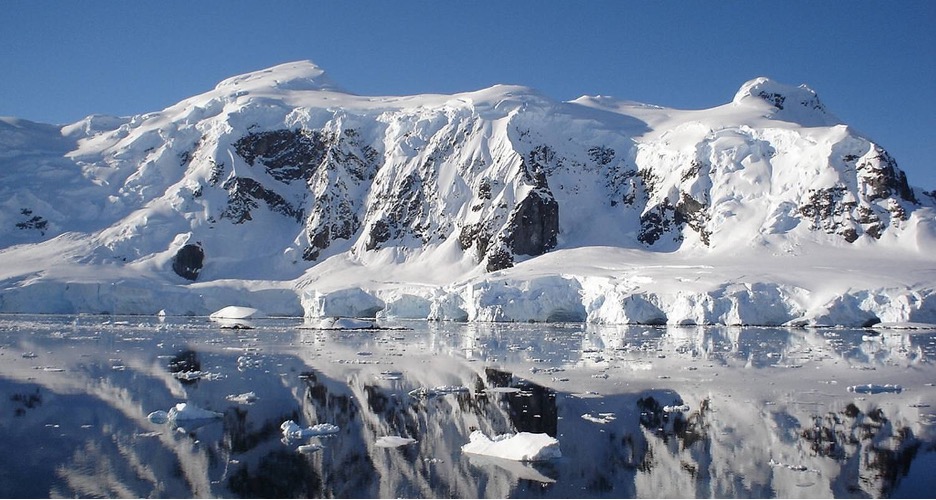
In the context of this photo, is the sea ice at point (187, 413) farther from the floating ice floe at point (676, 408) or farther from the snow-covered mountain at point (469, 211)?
the snow-covered mountain at point (469, 211)

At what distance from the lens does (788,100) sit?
328 ft

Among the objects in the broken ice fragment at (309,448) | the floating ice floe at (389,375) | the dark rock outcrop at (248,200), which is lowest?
the broken ice fragment at (309,448)

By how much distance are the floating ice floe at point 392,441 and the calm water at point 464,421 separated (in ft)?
0.98

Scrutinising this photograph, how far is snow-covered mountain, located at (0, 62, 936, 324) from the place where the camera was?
A: 200ft

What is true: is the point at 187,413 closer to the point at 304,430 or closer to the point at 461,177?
the point at 304,430

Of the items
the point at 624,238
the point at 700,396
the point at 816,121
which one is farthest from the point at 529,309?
the point at 816,121

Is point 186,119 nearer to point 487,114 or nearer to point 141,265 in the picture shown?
point 141,265

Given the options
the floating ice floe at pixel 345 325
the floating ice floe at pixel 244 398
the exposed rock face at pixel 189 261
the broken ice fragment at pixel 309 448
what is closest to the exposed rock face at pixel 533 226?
the floating ice floe at pixel 345 325

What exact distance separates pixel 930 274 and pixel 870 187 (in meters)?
17.8

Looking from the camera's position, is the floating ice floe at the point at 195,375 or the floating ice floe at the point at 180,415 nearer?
the floating ice floe at the point at 180,415

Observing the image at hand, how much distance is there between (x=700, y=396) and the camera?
20531 millimetres

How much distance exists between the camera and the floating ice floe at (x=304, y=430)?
15.2 m

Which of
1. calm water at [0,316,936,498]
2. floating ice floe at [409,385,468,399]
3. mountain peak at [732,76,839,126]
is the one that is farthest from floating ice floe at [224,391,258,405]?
mountain peak at [732,76,839,126]

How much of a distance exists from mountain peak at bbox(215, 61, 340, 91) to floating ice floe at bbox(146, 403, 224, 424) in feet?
336
